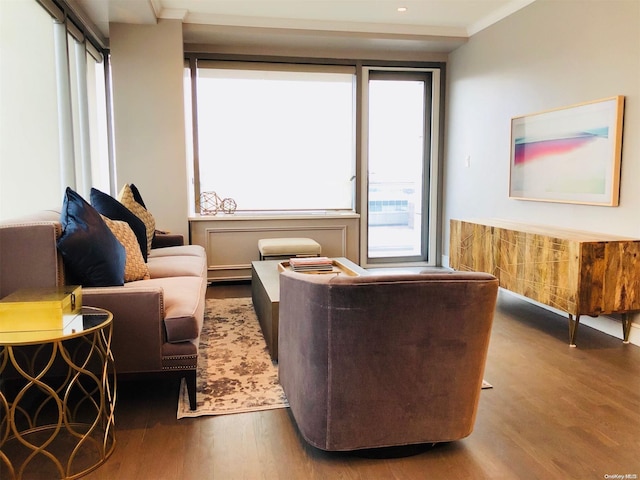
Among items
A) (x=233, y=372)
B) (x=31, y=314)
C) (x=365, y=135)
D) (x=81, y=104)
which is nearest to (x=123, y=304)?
(x=31, y=314)

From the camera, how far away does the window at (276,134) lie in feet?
17.6

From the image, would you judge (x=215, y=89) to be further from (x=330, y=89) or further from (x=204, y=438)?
(x=204, y=438)

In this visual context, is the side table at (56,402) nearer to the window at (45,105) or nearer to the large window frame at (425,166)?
the window at (45,105)

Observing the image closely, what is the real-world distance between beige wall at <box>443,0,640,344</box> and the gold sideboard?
0.70 feet

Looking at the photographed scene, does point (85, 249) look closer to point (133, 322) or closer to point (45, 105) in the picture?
point (133, 322)

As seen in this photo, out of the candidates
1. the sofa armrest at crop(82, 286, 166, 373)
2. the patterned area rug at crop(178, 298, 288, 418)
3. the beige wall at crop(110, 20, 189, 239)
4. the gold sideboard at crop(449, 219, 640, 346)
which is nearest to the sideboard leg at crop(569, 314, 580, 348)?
the gold sideboard at crop(449, 219, 640, 346)

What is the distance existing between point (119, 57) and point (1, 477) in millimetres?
3919

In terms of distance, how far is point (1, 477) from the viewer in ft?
5.90

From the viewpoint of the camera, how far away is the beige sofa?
209 cm

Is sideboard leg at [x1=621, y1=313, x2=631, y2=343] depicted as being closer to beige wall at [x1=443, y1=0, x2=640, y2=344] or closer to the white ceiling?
beige wall at [x1=443, y1=0, x2=640, y2=344]

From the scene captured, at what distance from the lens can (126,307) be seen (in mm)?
2154

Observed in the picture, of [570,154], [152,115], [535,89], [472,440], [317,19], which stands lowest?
[472,440]

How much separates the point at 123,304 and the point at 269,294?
3.26 ft

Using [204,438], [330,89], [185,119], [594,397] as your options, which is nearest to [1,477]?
[204,438]
